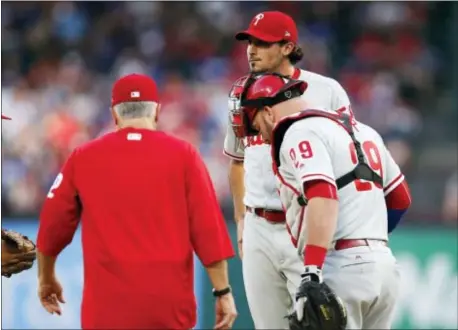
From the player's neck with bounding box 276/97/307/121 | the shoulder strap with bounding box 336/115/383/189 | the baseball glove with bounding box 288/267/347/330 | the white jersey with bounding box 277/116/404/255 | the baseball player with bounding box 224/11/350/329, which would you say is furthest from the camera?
the baseball player with bounding box 224/11/350/329

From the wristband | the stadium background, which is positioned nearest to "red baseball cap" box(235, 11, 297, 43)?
the wristband

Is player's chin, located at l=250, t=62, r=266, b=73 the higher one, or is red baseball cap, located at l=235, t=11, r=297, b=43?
red baseball cap, located at l=235, t=11, r=297, b=43

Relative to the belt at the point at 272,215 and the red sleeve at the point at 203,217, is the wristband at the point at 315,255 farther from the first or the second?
the belt at the point at 272,215

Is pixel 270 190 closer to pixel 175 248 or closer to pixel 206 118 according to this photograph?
pixel 175 248

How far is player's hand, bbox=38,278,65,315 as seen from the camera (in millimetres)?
6371

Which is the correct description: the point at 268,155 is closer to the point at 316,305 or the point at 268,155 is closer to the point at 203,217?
the point at 203,217

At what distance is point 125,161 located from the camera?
6016 millimetres

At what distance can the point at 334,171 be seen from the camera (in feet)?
17.2

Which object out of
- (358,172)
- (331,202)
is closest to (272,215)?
(358,172)

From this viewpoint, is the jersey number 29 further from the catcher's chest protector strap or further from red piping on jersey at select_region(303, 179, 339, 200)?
red piping on jersey at select_region(303, 179, 339, 200)

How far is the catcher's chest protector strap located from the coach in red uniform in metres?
0.79

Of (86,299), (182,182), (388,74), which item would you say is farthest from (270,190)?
(388,74)

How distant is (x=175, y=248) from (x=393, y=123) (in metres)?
10.0

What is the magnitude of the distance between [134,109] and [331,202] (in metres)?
1.52
